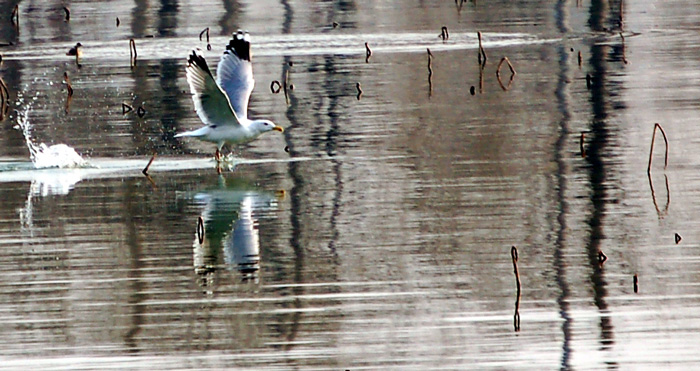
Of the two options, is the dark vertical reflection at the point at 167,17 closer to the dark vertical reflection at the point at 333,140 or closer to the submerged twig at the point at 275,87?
the dark vertical reflection at the point at 333,140

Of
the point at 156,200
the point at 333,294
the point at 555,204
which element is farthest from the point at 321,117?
the point at 333,294

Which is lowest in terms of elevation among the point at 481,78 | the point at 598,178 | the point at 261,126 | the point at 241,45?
the point at 481,78

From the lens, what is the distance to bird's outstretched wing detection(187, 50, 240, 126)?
1327 centimetres

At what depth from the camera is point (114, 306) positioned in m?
8.77

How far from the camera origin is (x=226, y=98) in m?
13.5

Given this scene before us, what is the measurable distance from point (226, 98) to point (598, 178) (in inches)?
127

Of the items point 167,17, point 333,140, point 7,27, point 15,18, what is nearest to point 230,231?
point 333,140

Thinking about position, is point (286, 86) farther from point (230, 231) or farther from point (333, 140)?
point (230, 231)

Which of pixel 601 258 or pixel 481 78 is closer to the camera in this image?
pixel 601 258

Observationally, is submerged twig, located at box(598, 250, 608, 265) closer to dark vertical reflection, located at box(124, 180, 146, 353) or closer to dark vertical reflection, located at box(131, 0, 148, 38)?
dark vertical reflection, located at box(124, 180, 146, 353)

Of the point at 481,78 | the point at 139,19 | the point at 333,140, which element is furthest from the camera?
the point at 139,19

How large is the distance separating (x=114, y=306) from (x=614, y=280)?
9.22ft

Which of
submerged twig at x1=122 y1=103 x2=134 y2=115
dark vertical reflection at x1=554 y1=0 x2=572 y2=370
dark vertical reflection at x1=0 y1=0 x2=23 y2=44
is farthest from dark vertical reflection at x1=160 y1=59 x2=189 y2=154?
dark vertical reflection at x1=0 y1=0 x2=23 y2=44

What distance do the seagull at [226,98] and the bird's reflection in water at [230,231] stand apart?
76 centimetres
